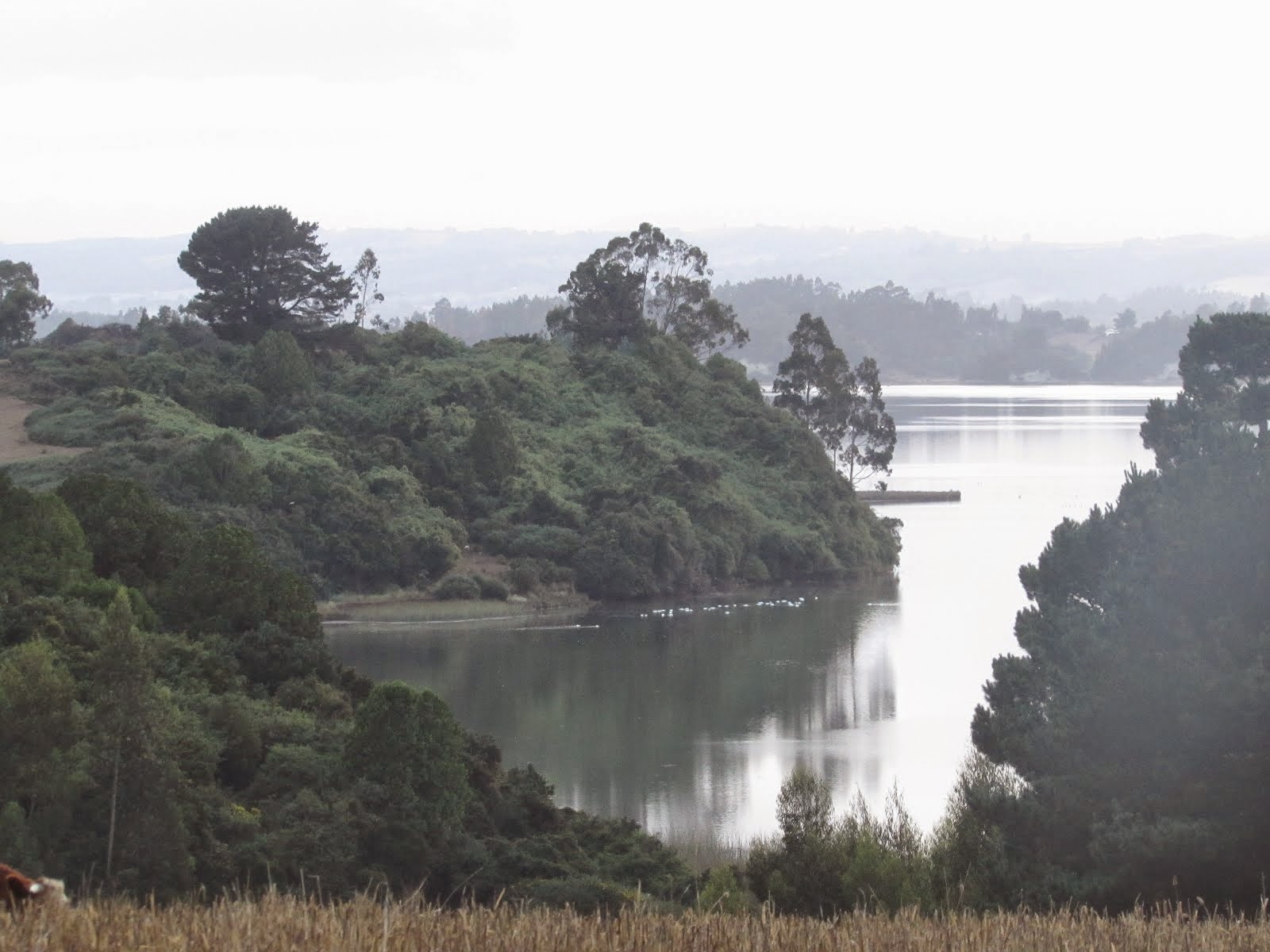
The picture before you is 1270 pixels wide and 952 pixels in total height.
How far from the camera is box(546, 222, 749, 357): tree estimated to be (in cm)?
4956

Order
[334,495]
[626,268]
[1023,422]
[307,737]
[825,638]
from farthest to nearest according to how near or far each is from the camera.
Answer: [1023,422], [626,268], [334,495], [825,638], [307,737]

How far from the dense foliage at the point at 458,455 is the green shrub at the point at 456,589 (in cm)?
68

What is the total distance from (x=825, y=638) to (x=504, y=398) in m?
14.7

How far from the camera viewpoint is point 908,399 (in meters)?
124

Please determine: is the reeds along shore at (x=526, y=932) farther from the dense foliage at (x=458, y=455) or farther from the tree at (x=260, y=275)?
the tree at (x=260, y=275)

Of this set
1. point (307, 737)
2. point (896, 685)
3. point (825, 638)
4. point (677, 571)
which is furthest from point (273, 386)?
point (307, 737)

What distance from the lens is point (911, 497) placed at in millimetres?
58625

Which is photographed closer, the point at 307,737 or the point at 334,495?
the point at 307,737

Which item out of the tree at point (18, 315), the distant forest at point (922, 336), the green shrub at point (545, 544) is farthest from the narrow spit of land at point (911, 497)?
the distant forest at point (922, 336)

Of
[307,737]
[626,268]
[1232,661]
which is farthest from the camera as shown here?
[626,268]

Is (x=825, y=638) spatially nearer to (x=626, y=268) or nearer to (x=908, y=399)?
(x=626, y=268)

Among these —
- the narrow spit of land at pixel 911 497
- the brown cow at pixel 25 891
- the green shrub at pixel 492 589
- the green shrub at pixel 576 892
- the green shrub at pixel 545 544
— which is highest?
the brown cow at pixel 25 891

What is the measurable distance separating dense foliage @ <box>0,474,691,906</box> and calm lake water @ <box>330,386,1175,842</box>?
3.77 m

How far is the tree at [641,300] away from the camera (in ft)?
163
